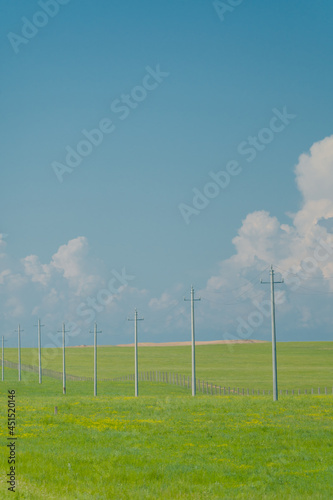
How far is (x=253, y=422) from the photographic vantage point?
117 feet

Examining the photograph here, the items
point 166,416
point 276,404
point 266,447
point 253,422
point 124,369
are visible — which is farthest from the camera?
point 124,369

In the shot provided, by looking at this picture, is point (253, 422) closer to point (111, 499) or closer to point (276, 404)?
point (276, 404)

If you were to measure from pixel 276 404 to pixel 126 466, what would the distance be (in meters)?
24.7

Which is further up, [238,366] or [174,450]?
[174,450]

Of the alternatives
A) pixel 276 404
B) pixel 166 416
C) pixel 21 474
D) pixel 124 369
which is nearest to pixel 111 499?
pixel 21 474

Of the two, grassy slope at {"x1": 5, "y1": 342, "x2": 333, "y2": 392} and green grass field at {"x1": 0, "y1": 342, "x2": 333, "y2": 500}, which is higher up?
green grass field at {"x1": 0, "y1": 342, "x2": 333, "y2": 500}

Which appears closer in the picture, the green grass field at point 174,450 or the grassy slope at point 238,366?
the green grass field at point 174,450

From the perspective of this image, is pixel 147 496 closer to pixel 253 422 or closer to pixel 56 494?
pixel 56 494

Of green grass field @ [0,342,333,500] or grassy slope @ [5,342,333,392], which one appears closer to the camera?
green grass field @ [0,342,333,500]

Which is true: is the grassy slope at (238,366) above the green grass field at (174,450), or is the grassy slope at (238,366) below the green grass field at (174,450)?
below

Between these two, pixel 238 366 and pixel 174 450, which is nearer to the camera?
pixel 174 450

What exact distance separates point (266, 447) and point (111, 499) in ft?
33.4

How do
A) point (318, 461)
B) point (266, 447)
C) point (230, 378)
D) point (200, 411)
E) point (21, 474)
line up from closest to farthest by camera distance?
1. point (21, 474)
2. point (318, 461)
3. point (266, 447)
4. point (200, 411)
5. point (230, 378)

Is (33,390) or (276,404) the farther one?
(33,390)
